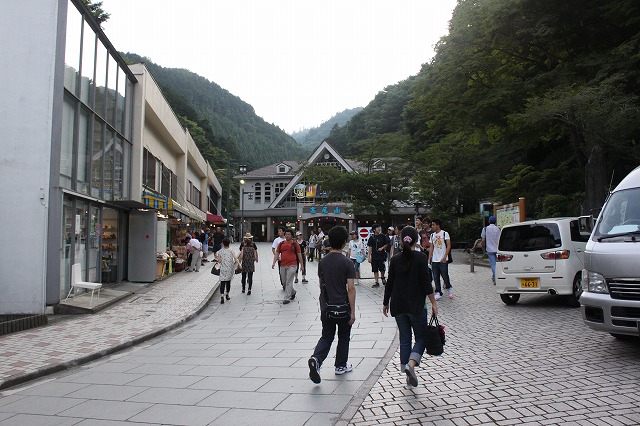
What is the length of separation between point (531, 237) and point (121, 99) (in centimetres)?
1247

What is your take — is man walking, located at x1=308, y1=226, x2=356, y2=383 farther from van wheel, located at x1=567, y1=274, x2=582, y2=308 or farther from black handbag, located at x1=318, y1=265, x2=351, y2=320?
van wheel, located at x1=567, y1=274, x2=582, y2=308

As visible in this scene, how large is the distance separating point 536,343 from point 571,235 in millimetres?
3931

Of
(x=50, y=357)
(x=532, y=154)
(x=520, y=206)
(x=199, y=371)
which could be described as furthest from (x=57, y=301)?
(x=532, y=154)

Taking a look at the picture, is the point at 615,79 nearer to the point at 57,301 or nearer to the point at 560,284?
the point at 560,284

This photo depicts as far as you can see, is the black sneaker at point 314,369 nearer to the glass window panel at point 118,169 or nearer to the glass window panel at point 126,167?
the glass window panel at point 118,169

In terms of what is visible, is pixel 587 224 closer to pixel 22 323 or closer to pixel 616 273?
pixel 616 273

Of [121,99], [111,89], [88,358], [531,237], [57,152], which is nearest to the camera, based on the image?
[88,358]

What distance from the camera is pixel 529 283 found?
10055 mm

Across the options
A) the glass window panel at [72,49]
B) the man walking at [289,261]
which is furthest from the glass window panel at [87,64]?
the man walking at [289,261]

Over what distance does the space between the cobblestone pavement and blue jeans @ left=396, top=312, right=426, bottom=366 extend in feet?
1.07

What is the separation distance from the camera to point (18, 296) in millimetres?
10188

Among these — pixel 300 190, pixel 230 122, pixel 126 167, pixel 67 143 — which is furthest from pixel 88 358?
pixel 230 122

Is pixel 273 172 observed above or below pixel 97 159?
above

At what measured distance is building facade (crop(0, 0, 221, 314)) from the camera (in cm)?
1031
